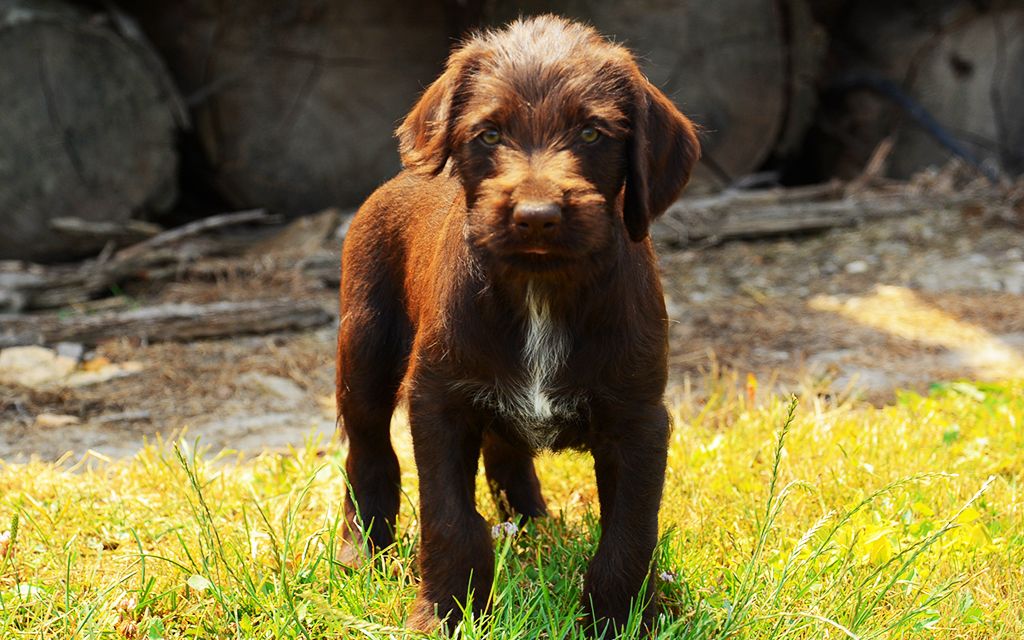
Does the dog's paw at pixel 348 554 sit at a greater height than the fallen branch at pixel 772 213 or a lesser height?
lesser

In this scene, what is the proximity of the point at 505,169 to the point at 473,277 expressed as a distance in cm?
32

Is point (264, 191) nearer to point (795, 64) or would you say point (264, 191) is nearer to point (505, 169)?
point (795, 64)

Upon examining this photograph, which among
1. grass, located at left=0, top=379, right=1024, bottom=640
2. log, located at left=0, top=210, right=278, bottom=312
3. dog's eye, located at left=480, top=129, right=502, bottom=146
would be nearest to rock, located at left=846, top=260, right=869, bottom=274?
grass, located at left=0, top=379, right=1024, bottom=640

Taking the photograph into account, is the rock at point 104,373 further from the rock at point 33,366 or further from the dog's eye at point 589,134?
the dog's eye at point 589,134

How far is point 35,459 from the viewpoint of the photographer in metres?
3.96

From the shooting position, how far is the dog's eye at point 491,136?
101 inches

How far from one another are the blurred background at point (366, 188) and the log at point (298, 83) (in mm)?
15

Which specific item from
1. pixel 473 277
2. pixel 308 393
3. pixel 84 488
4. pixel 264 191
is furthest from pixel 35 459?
pixel 264 191

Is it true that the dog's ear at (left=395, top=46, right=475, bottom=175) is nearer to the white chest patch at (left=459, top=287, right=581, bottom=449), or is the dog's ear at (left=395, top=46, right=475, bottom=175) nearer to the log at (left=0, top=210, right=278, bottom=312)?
the white chest patch at (left=459, top=287, right=581, bottom=449)

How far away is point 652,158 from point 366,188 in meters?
5.37

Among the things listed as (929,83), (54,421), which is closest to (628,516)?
(54,421)

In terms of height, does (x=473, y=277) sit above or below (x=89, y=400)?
above

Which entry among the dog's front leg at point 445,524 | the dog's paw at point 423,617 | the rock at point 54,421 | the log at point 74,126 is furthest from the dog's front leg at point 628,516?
the log at point 74,126

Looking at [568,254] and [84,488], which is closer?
[568,254]
